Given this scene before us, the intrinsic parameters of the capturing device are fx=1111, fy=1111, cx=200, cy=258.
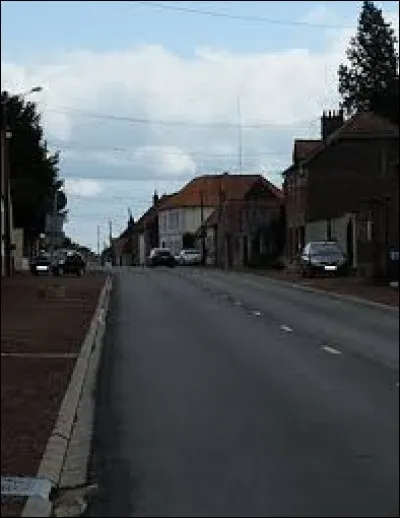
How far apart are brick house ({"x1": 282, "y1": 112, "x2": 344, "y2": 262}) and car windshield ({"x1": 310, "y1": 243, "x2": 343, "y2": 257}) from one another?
76.3 feet

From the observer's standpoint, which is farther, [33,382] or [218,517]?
[33,382]

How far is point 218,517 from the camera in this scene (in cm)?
546

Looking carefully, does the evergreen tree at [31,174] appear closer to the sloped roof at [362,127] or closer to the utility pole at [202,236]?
the sloped roof at [362,127]

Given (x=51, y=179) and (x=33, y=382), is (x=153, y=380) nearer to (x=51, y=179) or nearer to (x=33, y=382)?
(x=33, y=382)

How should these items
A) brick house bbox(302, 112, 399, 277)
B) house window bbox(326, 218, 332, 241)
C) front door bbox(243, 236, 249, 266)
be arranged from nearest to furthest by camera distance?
brick house bbox(302, 112, 399, 277) < house window bbox(326, 218, 332, 241) < front door bbox(243, 236, 249, 266)

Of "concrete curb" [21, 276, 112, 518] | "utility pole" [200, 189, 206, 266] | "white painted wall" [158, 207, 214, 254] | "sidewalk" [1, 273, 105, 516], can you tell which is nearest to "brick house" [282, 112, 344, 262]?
"utility pole" [200, 189, 206, 266]

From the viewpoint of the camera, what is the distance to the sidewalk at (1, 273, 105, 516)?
14.7 ft

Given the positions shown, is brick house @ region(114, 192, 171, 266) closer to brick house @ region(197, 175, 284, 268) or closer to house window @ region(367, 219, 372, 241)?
brick house @ region(197, 175, 284, 268)

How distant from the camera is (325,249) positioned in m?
50.0

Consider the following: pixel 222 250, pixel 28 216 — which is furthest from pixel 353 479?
pixel 222 250

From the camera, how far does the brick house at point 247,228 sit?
276 ft

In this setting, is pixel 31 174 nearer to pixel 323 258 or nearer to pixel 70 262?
pixel 70 262

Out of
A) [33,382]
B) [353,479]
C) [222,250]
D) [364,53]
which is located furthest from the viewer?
[222,250]

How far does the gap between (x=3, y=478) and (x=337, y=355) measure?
3.92 metres
